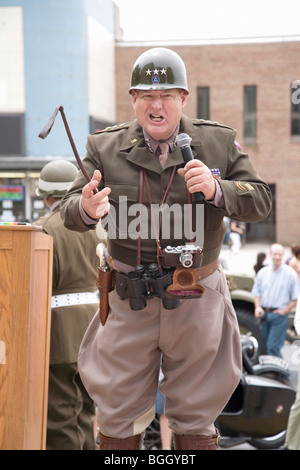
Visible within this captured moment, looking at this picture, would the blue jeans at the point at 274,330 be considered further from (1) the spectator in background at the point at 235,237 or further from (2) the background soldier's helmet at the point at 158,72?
(2) the background soldier's helmet at the point at 158,72

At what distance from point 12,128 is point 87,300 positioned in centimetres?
1932

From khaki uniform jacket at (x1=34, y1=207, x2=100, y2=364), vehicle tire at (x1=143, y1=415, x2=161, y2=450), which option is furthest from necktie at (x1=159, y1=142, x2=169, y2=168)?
vehicle tire at (x1=143, y1=415, x2=161, y2=450)

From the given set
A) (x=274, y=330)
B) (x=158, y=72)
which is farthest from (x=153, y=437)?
(x=274, y=330)

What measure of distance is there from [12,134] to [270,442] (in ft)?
62.2

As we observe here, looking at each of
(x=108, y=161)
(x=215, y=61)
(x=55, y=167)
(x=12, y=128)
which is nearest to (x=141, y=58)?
(x=108, y=161)

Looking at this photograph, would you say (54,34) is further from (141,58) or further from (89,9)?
(141,58)

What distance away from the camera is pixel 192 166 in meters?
2.22

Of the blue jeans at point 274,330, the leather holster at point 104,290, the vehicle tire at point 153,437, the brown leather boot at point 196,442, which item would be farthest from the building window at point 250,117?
the brown leather boot at point 196,442

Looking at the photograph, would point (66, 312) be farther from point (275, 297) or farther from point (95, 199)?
point (275, 297)

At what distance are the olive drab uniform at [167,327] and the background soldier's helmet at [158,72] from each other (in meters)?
0.22

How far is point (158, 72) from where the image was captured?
2.37 m

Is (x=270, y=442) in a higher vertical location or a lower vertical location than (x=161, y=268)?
lower

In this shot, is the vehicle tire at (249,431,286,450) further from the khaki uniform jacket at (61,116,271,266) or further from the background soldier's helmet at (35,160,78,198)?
the khaki uniform jacket at (61,116,271,266)

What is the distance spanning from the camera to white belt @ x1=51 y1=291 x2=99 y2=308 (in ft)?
12.4
